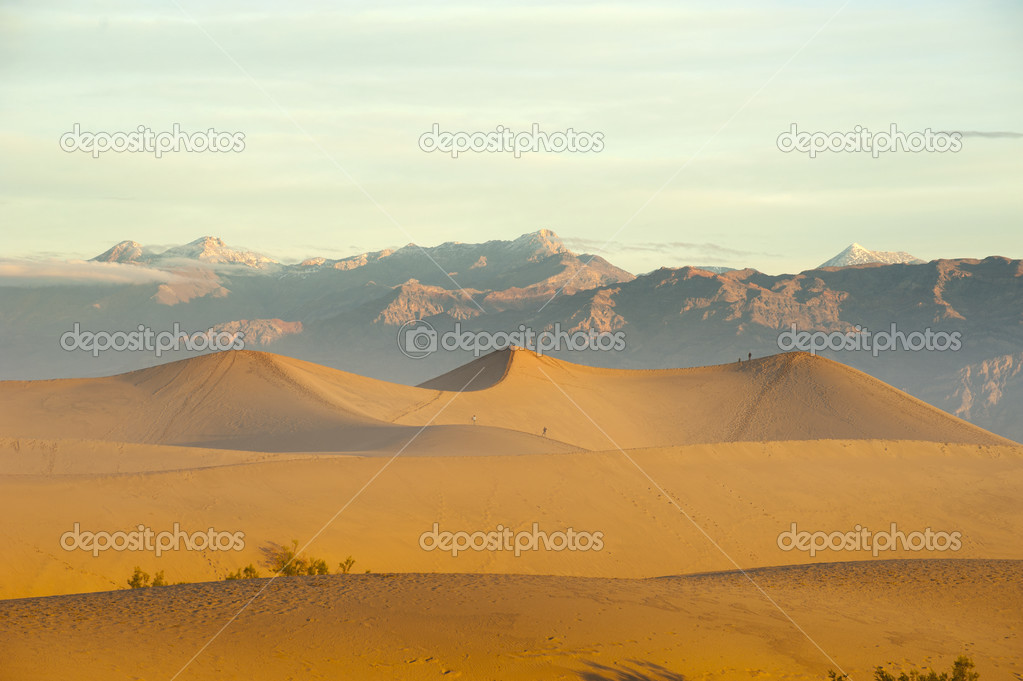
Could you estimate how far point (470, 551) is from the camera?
24.7 meters

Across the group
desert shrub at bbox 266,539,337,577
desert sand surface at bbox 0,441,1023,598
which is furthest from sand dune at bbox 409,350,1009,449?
desert shrub at bbox 266,539,337,577

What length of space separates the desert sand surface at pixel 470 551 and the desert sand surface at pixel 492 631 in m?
0.05

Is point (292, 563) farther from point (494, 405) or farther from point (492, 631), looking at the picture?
point (494, 405)

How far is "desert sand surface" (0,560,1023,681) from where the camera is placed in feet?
39.7

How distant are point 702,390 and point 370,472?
4794cm

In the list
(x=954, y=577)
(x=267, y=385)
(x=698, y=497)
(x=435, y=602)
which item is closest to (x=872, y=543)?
(x=698, y=497)

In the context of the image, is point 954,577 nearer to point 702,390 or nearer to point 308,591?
point 308,591

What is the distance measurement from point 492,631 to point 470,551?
11.4 meters

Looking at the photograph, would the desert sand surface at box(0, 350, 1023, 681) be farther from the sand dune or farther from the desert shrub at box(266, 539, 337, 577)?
the sand dune

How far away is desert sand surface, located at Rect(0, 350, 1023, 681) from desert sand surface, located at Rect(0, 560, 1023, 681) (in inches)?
2.0

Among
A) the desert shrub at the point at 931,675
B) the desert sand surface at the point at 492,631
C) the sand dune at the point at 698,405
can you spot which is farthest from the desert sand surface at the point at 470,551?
the sand dune at the point at 698,405

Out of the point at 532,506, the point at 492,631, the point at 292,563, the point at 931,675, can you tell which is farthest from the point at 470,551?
the point at 931,675

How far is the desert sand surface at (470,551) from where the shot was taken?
12820mm

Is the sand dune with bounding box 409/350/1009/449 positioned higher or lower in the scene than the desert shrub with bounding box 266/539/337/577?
higher
